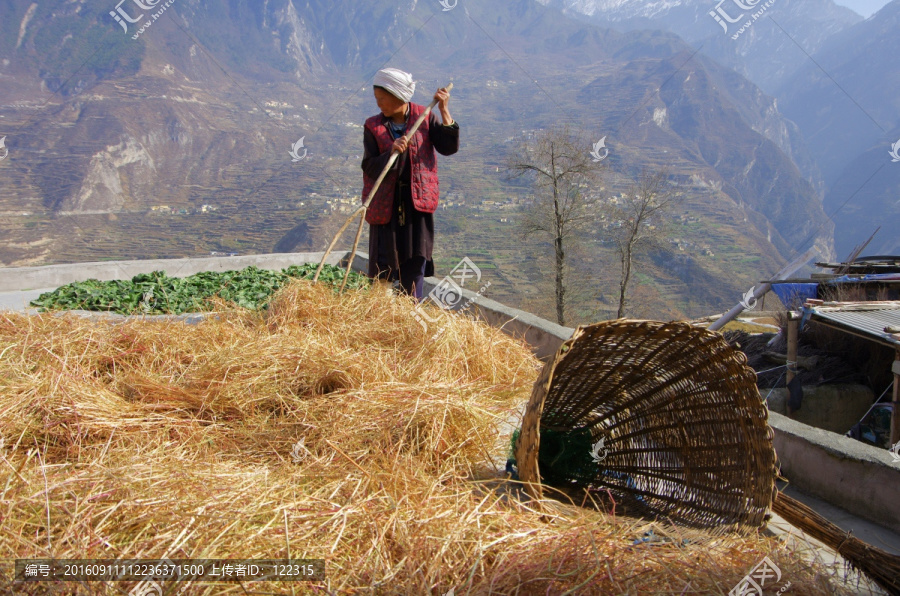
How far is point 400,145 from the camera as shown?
148 inches

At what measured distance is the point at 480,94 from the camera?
71625 mm

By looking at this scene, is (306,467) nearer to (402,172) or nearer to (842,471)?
(842,471)

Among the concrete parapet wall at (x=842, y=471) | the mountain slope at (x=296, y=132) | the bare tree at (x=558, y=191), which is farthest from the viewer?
the mountain slope at (x=296, y=132)

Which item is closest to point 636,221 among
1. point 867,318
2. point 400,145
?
point 867,318

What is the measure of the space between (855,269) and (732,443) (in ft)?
29.7

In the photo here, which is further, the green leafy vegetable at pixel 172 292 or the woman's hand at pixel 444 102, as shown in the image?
the green leafy vegetable at pixel 172 292

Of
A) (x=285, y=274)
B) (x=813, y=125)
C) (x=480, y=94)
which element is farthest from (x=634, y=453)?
(x=813, y=125)

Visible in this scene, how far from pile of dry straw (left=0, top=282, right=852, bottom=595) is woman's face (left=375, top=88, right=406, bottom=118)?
1.55 meters
